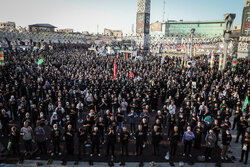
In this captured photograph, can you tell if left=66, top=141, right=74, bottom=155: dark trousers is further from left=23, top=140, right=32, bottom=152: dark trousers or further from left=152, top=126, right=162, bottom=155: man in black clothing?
left=152, top=126, right=162, bottom=155: man in black clothing

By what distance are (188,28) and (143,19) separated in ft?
135

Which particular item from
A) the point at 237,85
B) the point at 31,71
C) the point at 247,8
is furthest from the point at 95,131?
the point at 247,8

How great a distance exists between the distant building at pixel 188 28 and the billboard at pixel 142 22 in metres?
33.4

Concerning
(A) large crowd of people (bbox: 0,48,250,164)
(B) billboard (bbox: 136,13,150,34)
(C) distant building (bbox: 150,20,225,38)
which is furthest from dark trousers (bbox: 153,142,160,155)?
(C) distant building (bbox: 150,20,225,38)

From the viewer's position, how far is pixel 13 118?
1180 centimetres

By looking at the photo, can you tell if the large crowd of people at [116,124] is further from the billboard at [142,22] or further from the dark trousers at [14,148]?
the billboard at [142,22]

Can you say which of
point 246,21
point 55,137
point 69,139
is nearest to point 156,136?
point 69,139

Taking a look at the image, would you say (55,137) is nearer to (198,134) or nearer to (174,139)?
(174,139)

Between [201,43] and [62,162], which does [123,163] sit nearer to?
[62,162]

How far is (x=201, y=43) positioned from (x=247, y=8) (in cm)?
2302

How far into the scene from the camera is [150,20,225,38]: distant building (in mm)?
79325

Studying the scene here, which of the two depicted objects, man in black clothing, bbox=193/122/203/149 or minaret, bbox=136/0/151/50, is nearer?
man in black clothing, bbox=193/122/203/149

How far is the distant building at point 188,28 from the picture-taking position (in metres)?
79.3

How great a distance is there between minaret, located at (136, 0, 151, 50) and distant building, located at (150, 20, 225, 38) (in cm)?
3351
